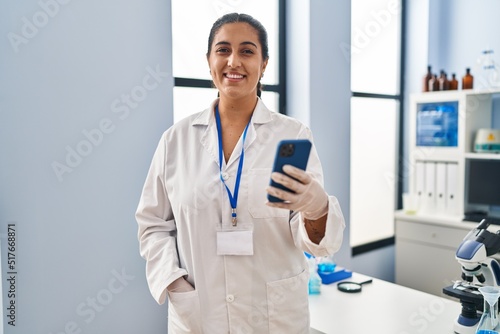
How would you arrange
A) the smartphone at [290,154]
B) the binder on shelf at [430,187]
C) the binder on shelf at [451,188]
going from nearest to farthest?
the smartphone at [290,154] < the binder on shelf at [451,188] < the binder on shelf at [430,187]

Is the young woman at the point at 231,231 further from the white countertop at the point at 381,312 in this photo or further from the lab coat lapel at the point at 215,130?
the white countertop at the point at 381,312

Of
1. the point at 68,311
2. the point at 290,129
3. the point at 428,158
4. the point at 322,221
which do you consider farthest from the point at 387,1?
the point at 68,311

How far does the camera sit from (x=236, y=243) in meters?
1.30

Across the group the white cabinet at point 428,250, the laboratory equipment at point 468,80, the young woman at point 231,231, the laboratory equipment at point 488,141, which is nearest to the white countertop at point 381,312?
the young woman at point 231,231

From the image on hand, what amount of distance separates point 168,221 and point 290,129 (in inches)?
19.8

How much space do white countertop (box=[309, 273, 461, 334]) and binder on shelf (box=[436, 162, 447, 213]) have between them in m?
1.55

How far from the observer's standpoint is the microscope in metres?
1.57

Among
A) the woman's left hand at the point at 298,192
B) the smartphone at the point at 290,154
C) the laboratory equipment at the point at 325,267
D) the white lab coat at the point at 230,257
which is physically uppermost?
the smartphone at the point at 290,154

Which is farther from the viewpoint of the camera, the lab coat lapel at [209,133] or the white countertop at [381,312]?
the white countertop at [381,312]

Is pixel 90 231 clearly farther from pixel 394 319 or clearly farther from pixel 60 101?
pixel 394 319

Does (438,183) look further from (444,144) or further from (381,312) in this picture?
(381,312)

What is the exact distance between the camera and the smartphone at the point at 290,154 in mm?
1023

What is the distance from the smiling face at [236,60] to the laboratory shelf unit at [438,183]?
2396mm

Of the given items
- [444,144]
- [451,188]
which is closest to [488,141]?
[444,144]
